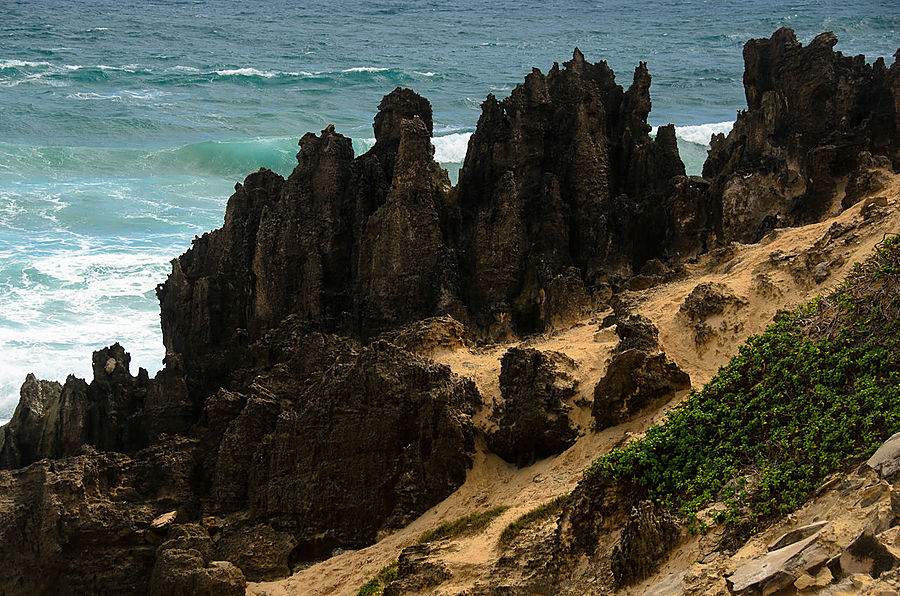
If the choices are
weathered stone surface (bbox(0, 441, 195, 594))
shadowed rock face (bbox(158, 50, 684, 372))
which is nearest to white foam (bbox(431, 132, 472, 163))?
shadowed rock face (bbox(158, 50, 684, 372))

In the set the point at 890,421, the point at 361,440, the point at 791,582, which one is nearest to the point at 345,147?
the point at 361,440

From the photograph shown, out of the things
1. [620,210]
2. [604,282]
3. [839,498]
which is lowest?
[839,498]

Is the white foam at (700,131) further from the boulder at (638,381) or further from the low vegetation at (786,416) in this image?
the low vegetation at (786,416)

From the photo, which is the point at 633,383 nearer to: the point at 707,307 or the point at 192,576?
the point at 707,307

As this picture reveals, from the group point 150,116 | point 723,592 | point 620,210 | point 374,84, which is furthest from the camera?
point 374,84

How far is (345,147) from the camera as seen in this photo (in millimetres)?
21422

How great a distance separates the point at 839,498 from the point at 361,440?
868 cm

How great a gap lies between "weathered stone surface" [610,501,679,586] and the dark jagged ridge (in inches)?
234

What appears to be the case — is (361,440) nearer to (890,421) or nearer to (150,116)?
(890,421)

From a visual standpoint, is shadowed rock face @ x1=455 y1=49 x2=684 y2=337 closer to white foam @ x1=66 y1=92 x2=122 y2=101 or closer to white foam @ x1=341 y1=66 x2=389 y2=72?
white foam @ x1=66 y1=92 x2=122 y2=101

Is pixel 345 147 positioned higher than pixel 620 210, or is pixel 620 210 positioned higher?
pixel 345 147

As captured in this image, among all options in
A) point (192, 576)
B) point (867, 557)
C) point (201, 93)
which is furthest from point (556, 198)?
point (201, 93)

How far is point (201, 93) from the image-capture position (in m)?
65.3

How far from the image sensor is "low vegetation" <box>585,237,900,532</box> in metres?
9.34
